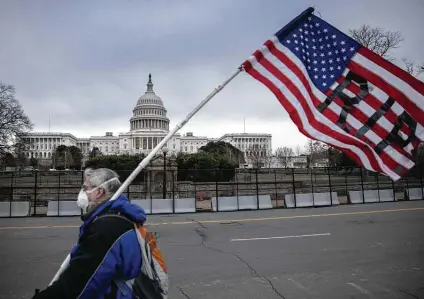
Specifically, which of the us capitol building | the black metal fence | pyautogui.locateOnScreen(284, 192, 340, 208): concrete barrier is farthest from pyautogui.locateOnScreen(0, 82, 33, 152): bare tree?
the us capitol building

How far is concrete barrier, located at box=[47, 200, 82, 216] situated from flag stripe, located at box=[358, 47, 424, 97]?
15.6 meters

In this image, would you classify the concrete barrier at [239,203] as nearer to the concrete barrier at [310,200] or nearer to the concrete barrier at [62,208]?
the concrete barrier at [310,200]

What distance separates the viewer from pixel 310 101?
4.09 metres

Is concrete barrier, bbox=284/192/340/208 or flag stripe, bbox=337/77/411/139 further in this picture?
concrete barrier, bbox=284/192/340/208

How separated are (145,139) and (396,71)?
395 ft

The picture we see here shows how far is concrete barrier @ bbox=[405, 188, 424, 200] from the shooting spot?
21.0 meters

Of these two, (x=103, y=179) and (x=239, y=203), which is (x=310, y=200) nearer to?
(x=239, y=203)

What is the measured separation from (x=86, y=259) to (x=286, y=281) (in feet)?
13.9

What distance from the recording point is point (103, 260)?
1945 mm

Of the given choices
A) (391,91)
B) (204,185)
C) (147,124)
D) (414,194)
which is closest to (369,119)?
(391,91)

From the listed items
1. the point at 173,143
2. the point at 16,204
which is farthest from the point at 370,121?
the point at 173,143

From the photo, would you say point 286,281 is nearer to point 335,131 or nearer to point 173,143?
point 335,131

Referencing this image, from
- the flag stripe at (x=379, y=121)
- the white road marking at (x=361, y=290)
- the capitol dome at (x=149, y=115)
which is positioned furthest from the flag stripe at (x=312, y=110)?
the capitol dome at (x=149, y=115)

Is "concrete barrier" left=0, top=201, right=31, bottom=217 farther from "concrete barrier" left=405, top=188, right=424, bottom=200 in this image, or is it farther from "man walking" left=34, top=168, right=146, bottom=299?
"concrete barrier" left=405, top=188, right=424, bottom=200
